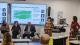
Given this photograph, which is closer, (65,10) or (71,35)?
(71,35)

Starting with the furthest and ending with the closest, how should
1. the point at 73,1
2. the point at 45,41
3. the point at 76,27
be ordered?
the point at 73,1
the point at 76,27
the point at 45,41

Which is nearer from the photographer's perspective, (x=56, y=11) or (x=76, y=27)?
(x=76, y=27)

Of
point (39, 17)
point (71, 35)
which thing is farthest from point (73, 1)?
point (71, 35)

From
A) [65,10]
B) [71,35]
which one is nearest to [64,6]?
[65,10]

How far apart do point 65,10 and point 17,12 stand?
2.41m

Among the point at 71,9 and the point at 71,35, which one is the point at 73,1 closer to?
the point at 71,9

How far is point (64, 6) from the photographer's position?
14.9ft

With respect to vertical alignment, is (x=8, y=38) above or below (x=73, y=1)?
below

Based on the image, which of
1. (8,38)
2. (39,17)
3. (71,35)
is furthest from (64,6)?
(8,38)

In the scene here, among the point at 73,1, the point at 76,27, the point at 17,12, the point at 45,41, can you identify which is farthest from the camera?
the point at 73,1

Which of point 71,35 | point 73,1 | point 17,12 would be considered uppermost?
point 73,1

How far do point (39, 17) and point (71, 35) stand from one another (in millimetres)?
1265

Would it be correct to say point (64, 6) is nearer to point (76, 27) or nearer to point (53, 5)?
point (53, 5)

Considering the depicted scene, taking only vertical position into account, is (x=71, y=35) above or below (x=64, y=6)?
below
